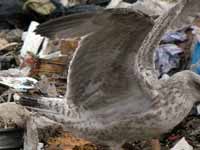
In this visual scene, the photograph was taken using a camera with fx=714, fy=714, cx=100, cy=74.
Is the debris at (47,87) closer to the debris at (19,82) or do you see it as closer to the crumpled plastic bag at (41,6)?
the debris at (19,82)

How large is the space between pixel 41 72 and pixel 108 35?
220 cm

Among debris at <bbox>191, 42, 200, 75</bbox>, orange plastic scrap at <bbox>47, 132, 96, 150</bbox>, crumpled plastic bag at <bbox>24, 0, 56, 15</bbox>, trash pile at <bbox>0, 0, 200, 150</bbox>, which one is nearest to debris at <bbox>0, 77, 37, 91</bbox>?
trash pile at <bbox>0, 0, 200, 150</bbox>

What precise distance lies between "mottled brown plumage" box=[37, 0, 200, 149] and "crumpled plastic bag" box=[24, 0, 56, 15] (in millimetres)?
2937

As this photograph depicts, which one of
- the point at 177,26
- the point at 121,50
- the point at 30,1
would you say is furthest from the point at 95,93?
the point at 30,1

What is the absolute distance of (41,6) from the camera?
311 inches

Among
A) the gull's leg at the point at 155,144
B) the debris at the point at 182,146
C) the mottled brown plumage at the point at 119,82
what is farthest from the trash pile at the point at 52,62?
the mottled brown plumage at the point at 119,82

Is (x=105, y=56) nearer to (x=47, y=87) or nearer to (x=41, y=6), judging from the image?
(x=47, y=87)

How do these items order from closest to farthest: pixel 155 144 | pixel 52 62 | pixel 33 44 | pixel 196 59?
pixel 155 144
pixel 196 59
pixel 52 62
pixel 33 44

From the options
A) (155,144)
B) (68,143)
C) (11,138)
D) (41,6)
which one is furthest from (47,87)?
(41,6)

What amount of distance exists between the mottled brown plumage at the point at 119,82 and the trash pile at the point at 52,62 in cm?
38

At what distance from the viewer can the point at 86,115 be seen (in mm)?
5090

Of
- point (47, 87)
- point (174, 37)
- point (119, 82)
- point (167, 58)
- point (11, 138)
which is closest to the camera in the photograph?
point (119, 82)

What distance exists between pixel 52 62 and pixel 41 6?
4.53ft

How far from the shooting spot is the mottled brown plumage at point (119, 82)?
4.54 m
